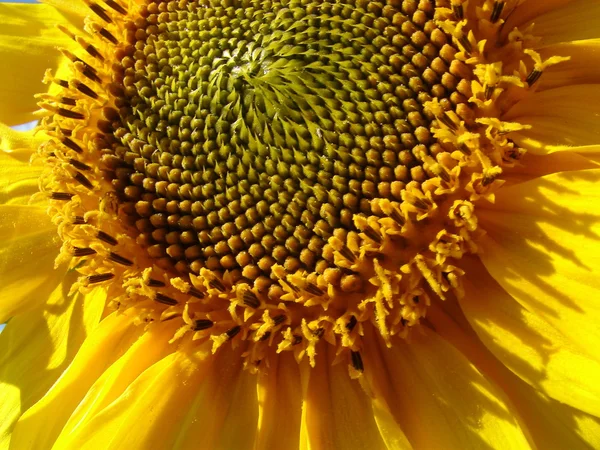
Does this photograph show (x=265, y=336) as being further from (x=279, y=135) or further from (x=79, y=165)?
(x=79, y=165)

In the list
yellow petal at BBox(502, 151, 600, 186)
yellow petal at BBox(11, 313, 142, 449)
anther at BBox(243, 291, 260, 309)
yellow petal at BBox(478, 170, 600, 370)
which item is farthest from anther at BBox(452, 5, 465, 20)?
yellow petal at BBox(11, 313, 142, 449)

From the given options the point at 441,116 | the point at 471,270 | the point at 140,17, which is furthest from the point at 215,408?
the point at 140,17

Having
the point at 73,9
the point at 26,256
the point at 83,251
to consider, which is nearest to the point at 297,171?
the point at 83,251

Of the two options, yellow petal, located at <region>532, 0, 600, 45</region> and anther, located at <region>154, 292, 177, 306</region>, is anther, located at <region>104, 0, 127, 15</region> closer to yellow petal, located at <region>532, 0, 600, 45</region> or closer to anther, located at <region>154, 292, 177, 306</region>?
anther, located at <region>154, 292, 177, 306</region>

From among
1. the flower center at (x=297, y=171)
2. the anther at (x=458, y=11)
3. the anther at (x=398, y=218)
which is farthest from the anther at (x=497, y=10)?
the anther at (x=398, y=218)

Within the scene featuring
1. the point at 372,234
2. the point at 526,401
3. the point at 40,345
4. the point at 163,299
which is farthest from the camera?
the point at 40,345

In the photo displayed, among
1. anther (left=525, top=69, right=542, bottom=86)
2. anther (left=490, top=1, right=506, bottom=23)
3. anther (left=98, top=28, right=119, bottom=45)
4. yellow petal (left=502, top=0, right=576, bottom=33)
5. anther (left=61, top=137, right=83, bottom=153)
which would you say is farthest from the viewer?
anther (left=98, top=28, right=119, bottom=45)

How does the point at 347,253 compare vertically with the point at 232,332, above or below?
above
